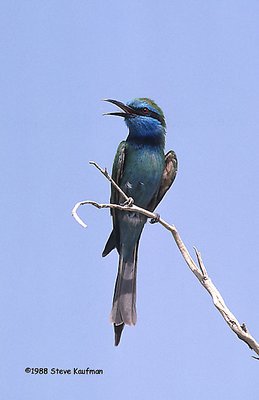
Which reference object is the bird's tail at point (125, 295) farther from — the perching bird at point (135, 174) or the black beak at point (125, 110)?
the black beak at point (125, 110)

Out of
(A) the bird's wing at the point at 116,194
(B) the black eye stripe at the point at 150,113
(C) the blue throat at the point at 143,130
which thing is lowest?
(A) the bird's wing at the point at 116,194

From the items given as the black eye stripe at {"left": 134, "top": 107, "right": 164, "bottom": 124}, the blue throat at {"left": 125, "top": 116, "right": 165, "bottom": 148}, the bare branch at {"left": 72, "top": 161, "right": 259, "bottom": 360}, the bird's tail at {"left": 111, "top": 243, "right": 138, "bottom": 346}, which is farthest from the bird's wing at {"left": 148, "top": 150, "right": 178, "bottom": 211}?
the bare branch at {"left": 72, "top": 161, "right": 259, "bottom": 360}

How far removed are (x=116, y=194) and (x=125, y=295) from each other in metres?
0.96

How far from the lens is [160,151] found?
656 centimetres

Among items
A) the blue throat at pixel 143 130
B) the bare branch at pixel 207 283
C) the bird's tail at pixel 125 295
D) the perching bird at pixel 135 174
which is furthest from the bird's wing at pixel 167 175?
the bare branch at pixel 207 283

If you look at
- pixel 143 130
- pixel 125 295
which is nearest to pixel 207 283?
pixel 125 295

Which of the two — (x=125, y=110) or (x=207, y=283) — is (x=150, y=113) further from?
(x=207, y=283)

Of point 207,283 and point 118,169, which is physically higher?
point 118,169

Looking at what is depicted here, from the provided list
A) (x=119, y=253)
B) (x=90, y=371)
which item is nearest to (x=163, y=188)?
(x=119, y=253)

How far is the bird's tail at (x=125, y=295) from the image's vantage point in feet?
19.5

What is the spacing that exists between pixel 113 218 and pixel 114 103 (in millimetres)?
1092

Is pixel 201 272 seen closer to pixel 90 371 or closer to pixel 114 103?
pixel 90 371

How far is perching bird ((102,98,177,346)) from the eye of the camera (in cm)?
636

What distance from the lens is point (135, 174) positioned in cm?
636
